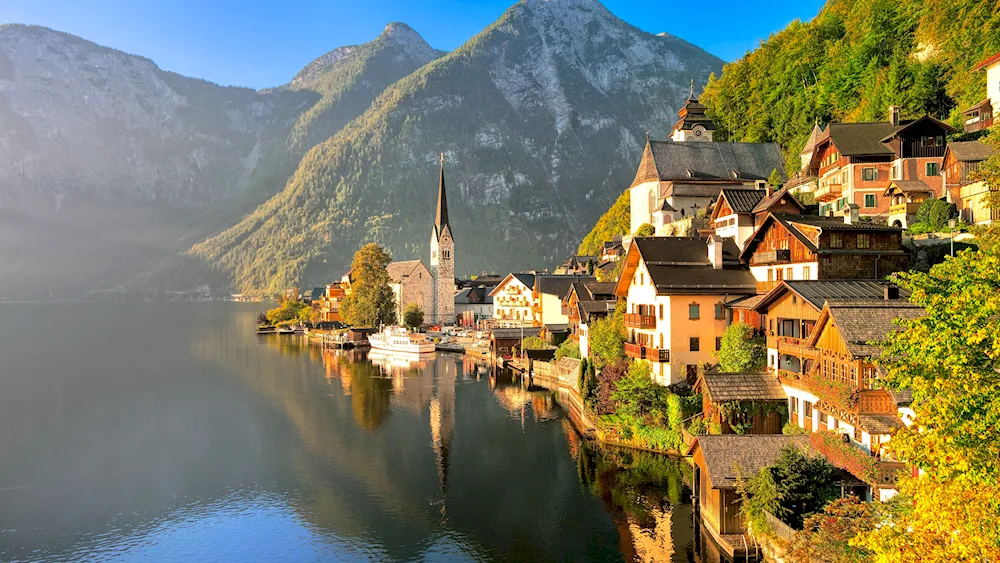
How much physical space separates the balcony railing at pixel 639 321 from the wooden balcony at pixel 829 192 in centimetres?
2318

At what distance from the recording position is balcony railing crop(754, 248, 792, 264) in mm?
36656

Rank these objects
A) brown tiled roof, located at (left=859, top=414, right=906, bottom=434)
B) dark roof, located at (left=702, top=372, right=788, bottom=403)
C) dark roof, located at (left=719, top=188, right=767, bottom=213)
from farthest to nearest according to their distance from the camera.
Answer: dark roof, located at (left=719, top=188, right=767, bottom=213) → dark roof, located at (left=702, top=372, right=788, bottom=403) → brown tiled roof, located at (left=859, top=414, right=906, bottom=434)

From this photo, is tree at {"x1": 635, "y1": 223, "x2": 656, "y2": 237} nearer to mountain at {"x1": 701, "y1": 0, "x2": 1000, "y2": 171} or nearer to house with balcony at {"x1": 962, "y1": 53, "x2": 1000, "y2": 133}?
mountain at {"x1": 701, "y1": 0, "x2": 1000, "y2": 171}

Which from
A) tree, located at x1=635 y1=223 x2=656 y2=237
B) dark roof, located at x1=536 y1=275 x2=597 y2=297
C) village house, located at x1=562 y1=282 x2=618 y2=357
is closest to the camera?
village house, located at x1=562 y1=282 x2=618 y2=357

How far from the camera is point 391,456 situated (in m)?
42.1

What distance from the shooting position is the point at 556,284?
89.9m

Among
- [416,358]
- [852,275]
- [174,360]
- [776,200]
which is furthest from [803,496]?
[174,360]

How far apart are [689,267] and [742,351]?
767 centimetres

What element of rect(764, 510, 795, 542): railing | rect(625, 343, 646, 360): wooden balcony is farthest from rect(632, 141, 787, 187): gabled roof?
rect(764, 510, 795, 542): railing

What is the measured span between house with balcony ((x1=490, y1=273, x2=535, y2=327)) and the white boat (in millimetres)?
14490

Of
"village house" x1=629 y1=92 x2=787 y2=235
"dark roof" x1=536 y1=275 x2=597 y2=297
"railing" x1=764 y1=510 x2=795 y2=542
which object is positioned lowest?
"railing" x1=764 y1=510 x2=795 y2=542

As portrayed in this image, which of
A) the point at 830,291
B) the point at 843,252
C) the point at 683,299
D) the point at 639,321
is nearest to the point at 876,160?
the point at 843,252

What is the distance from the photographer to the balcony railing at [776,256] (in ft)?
120

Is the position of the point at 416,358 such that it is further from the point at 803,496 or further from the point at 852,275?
the point at 803,496
